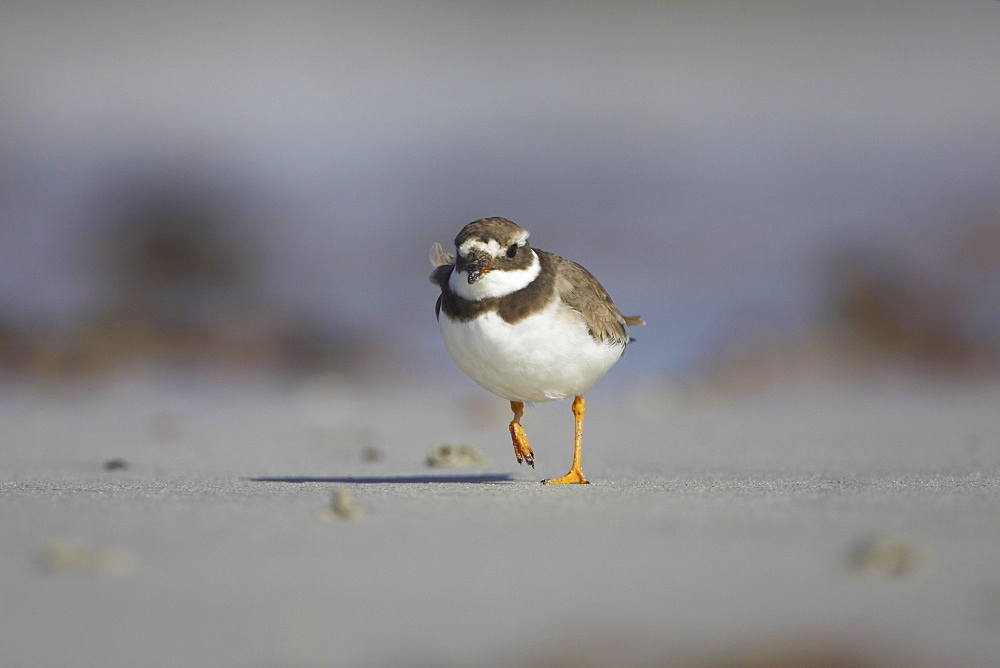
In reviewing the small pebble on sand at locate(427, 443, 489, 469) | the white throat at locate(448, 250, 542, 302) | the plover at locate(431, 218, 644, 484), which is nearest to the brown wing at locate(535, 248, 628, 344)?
the plover at locate(431, 218, 644, 484)

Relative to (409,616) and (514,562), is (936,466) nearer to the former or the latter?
(514,562)

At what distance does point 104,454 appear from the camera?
618 cm

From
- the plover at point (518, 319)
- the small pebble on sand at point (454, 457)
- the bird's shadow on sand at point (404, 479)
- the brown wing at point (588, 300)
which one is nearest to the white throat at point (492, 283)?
the plover at point (518, 319)

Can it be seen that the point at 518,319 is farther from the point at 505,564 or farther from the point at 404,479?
the point at 505,564

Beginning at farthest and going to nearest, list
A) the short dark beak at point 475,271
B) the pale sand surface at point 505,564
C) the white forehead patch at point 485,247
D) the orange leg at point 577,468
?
the orange leg at point 577,468 < the white forehead patch at point 485,247 < the short dark beak at point 475,271 < the pale sand surface at point 505,564

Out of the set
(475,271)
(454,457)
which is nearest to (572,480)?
(475,271)

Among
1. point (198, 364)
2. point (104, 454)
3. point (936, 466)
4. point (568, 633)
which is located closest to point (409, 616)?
point (568, 633)

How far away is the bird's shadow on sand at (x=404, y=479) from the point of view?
194 inches

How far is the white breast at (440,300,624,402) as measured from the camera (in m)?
4.46

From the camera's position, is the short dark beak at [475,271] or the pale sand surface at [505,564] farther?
the short dark beak at [475,271]

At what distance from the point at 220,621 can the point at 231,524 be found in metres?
0.91

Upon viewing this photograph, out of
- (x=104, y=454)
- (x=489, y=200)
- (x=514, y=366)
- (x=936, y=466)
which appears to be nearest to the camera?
(x=514, y=366)

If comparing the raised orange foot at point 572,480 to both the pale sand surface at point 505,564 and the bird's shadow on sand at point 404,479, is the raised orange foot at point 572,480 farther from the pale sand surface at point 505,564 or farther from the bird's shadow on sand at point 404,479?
the bird's shadow on sand at point 404,479

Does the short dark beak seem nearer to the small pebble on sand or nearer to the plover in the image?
the plover
